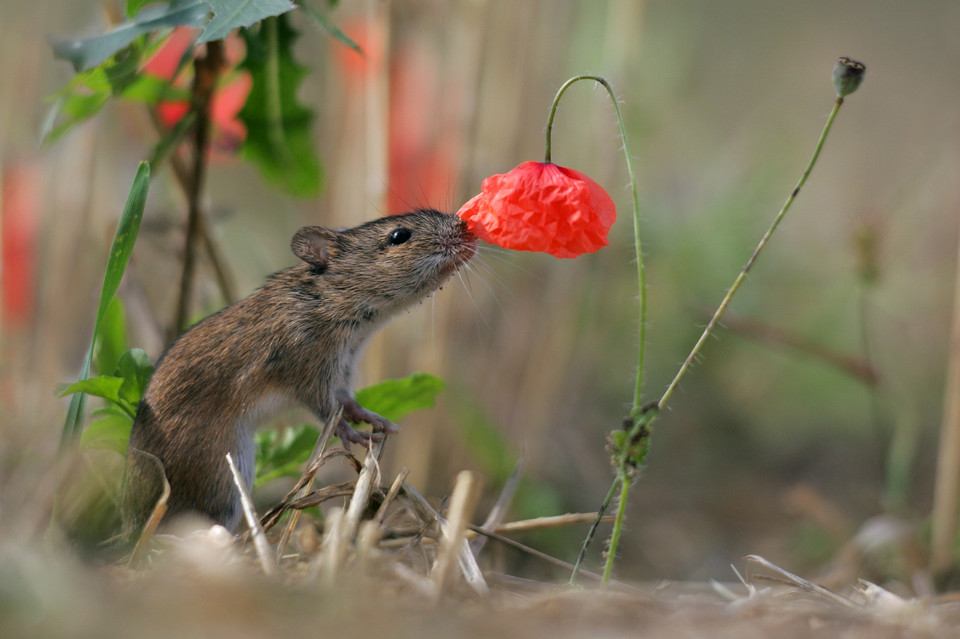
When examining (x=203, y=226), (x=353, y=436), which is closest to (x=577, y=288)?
(x=203, y=226)

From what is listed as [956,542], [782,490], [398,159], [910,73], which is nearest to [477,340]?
[398,159]

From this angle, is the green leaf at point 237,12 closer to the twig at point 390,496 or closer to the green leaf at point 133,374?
the green leaf at point 133,374

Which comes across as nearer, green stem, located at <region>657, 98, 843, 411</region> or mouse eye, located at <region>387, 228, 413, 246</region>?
green stem, located at <region>657, 98, 843, 411</region>

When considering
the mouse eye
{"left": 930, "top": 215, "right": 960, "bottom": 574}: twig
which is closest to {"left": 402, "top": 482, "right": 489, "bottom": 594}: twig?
the mouse eye

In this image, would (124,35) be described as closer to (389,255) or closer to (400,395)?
(389,255)

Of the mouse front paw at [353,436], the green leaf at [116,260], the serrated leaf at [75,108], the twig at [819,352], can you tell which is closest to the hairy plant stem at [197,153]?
the serrated leaf at [75,108]

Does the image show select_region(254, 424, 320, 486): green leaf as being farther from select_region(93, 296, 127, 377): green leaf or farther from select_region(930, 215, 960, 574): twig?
select_region(930, 215, 960, 574): twig
